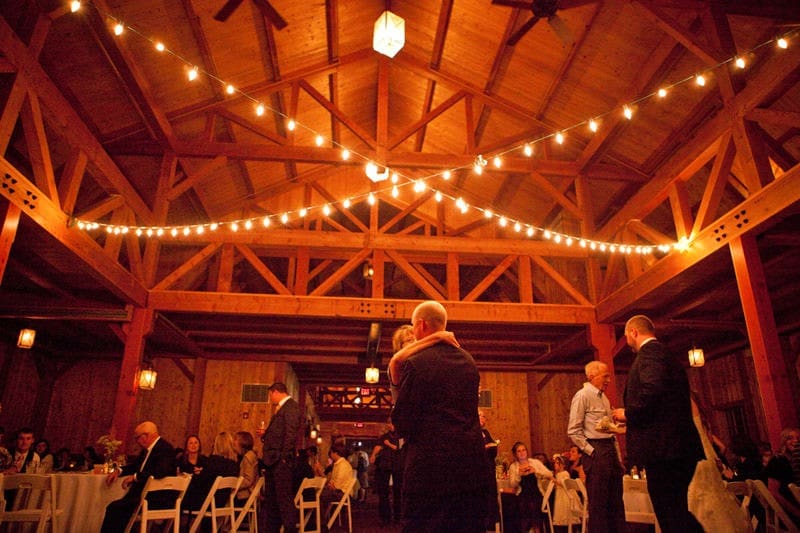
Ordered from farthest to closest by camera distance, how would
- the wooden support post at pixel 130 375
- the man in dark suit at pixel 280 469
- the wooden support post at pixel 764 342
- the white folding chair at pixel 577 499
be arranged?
the wooden support post at pixel 130 375 → the white folding chair at pixel 577 499 → the man in dark suit at pixel 280 469 → the wooden support post at pixel 764 342

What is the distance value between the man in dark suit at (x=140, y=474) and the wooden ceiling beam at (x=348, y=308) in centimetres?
314

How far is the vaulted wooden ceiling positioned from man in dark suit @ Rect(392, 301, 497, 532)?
4.04m

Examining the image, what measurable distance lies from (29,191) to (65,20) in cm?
207

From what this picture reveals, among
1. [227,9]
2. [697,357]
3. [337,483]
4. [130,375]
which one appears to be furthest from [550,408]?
[227,9]

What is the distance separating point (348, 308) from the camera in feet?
25.7

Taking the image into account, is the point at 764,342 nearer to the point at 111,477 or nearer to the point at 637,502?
the point at 637,502

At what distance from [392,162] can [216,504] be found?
5.29 meters

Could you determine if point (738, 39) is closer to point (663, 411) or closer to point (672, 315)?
point (672, 315)

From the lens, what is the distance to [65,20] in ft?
18.6

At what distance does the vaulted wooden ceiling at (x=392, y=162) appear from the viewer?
564cm

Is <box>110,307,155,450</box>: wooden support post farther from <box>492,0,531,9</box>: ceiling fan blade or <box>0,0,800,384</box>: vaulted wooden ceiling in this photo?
<box>492,0,531,9</box>: ceiling fan blade

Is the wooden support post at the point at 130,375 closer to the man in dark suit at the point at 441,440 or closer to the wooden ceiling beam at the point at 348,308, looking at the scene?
the wooden ceiling beam at the point at 348,308

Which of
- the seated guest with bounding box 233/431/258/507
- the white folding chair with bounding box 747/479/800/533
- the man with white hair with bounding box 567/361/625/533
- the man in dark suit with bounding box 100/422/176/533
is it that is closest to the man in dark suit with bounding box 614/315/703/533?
the man with white hair with bounding box 567/361/625/533

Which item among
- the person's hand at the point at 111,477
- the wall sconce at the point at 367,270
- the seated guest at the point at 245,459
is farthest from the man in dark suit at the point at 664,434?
the wall sconce at the point at 367,270
